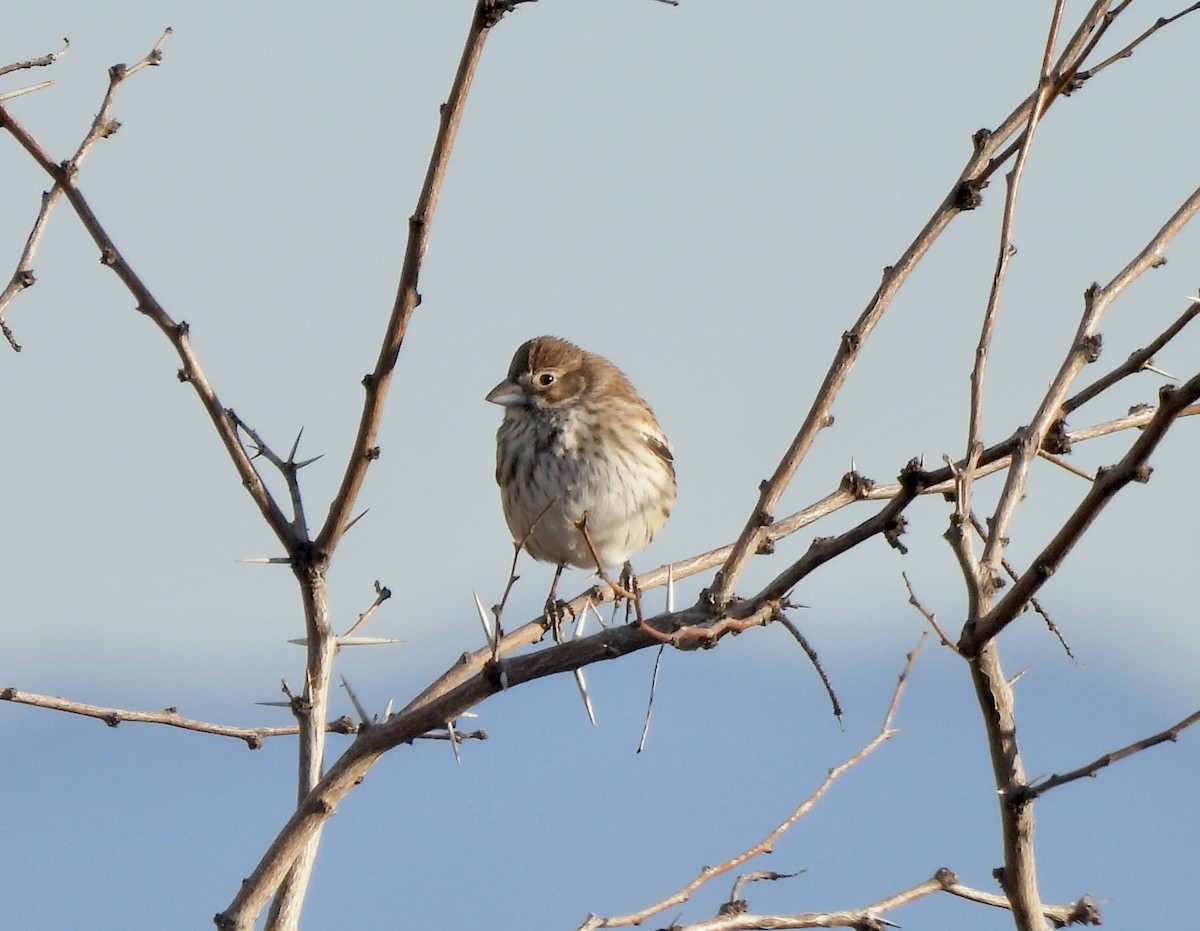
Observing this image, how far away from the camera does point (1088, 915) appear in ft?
12.9

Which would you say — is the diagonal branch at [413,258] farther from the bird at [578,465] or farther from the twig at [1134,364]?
the bird at [578,465]

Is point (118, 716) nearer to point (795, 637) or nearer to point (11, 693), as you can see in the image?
point (11, 693)

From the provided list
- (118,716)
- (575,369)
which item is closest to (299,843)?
(118,716)

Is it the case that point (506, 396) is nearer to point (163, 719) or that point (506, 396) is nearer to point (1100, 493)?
point (163, 719)

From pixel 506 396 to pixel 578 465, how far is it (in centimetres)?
84

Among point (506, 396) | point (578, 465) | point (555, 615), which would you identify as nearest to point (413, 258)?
point (555, 615)

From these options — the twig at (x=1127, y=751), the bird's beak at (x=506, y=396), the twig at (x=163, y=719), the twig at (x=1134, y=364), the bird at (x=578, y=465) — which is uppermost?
the bird's beak at (x=506, y=396)

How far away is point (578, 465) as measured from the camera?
793 cm

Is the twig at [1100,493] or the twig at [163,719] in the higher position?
the twig at [163,719]

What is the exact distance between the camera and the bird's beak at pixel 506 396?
336 inches

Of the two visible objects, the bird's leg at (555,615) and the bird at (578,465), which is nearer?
the bird's leg at (555,615)

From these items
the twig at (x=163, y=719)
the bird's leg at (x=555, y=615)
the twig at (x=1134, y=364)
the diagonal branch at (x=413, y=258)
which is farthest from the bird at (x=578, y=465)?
the twig at (x=1134, y=364)

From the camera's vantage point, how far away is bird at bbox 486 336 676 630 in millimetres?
7891

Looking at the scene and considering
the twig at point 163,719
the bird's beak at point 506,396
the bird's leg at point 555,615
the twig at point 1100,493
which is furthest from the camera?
the bird's beak at point 506,396
